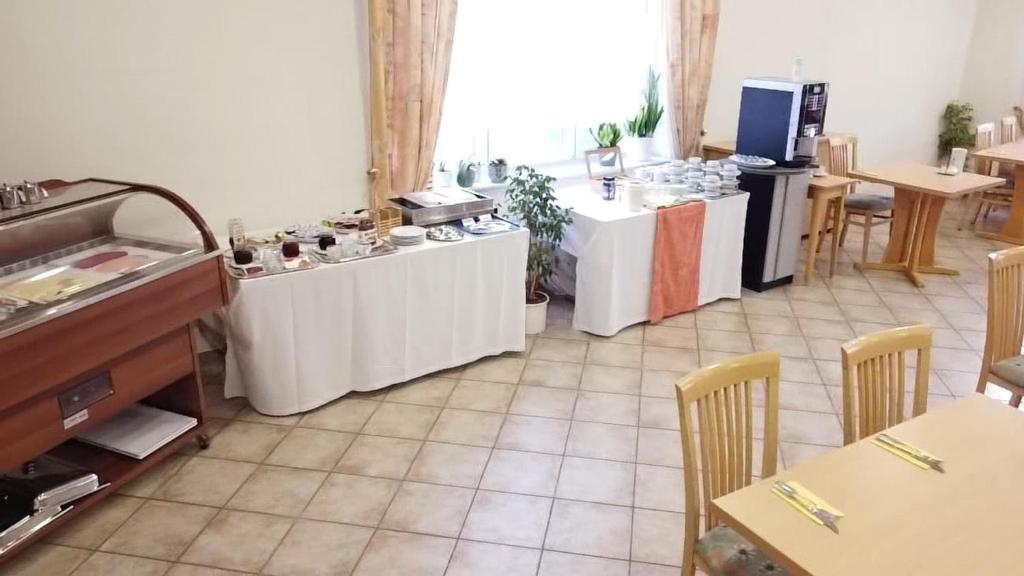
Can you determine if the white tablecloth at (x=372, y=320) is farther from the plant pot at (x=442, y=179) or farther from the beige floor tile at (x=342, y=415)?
the plant pot at (x=442, y=179)

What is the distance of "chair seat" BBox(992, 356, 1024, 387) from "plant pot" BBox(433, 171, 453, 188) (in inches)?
105

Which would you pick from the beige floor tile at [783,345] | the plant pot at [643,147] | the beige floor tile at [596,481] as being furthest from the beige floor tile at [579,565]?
the plant pot at [643,147]

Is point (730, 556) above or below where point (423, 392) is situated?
above

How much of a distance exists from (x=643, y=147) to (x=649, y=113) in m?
0.22

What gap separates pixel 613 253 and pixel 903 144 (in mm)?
4627

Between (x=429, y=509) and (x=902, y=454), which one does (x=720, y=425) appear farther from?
(x=429, y=509)

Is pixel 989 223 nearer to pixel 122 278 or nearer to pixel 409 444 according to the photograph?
pixel 409 444

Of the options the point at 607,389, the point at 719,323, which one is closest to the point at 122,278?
the point at 607,389

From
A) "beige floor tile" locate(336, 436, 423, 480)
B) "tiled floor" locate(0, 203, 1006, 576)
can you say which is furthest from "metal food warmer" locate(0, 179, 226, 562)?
"beige floor tile" locate(336, 436, 423, 480)

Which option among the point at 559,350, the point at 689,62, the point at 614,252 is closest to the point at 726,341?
the point at 614,252

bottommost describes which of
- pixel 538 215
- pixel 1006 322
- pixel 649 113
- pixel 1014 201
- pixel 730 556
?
pixel 730 556

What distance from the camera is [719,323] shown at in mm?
4230

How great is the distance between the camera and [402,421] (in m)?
3.19

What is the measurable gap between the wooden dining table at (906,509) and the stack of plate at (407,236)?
2.08 meters
